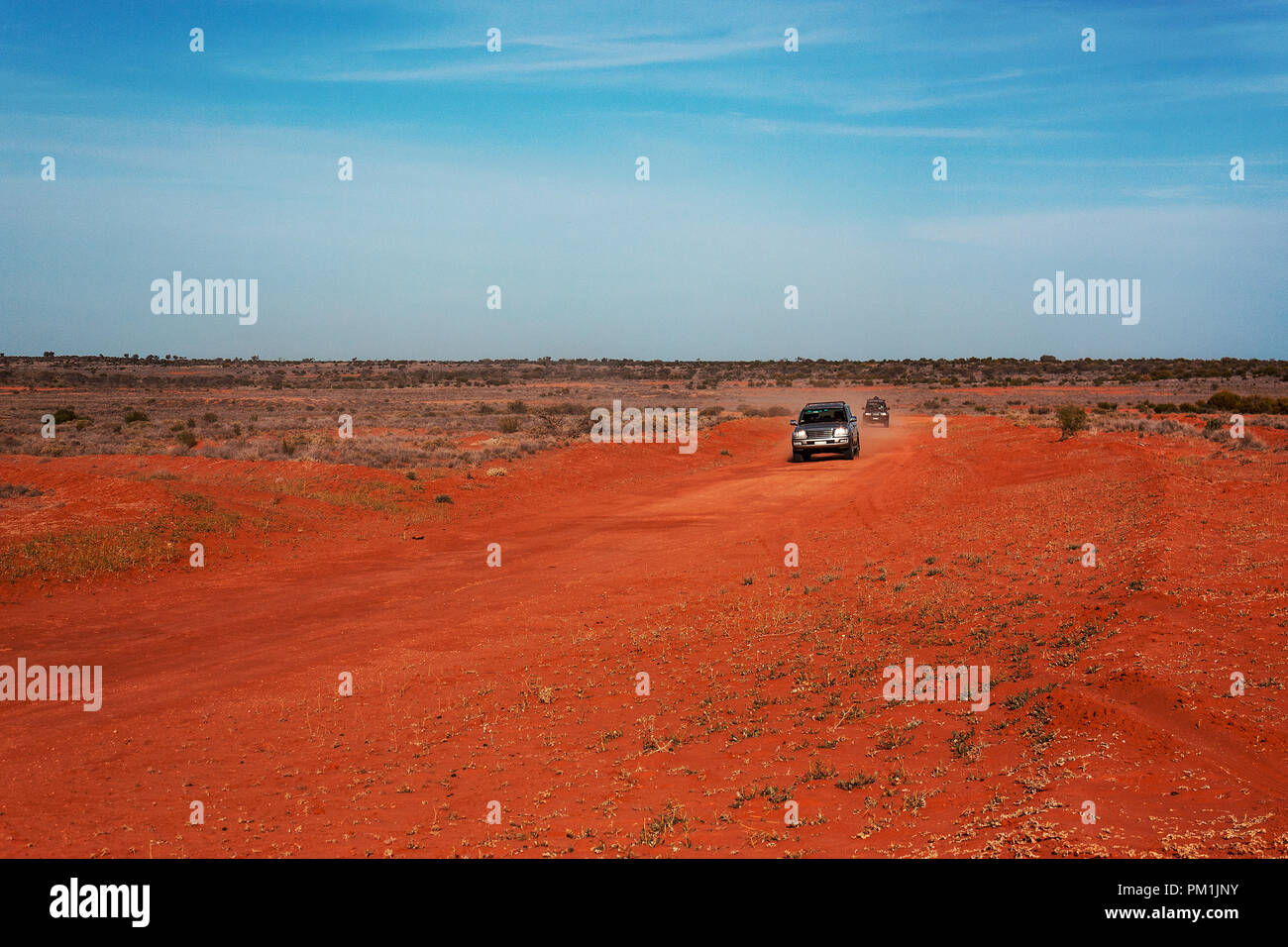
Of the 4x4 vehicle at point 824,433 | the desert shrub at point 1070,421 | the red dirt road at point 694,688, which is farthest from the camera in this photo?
the 4x4 vehicle at point 824,433

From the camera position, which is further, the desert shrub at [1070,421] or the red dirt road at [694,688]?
the desert shrub at [1070,421]

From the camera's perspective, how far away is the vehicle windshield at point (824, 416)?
105 ft

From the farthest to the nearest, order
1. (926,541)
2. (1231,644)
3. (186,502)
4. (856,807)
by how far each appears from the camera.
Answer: (186,502)
(926,541)
(1231,644)
(856,807)

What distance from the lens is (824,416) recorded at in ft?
106

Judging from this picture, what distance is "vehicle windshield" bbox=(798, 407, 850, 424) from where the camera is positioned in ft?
105

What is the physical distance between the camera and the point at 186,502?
1902cm

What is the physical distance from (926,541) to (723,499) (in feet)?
30.2

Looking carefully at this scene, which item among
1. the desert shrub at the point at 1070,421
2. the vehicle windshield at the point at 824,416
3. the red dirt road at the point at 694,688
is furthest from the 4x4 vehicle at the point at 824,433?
the red dirt road at the point at 694,688

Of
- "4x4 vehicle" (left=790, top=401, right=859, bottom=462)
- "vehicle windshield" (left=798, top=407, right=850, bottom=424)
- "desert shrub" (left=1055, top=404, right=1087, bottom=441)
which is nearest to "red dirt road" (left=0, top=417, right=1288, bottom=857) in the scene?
"desert shrub" (left=1055, top=404, right=1087, bottom=441)

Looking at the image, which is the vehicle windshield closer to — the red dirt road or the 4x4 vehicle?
the 4x4 vehicle

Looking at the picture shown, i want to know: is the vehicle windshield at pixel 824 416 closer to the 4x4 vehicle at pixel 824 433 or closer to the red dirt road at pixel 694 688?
the 4x4 vehicle at pixel 824 433
